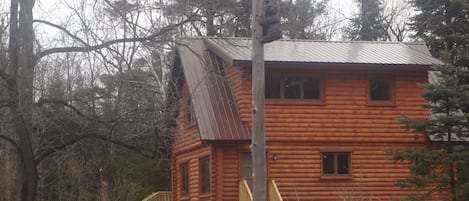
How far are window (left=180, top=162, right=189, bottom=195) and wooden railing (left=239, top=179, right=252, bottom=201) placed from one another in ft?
16.7

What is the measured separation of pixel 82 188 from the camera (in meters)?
31.2

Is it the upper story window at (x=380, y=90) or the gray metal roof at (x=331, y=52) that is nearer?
the gray metal roof at (x=331, y=52)

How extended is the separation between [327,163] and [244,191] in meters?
3.50

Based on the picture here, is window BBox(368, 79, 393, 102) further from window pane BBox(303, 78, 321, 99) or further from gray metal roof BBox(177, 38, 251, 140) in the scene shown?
gray metal roof BBox(177, 38, 251, 140)

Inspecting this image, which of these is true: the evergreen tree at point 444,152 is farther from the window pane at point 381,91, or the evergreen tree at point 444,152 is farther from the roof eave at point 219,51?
the roof eave at point 219,51

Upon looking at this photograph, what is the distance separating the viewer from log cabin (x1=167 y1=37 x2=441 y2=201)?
967 inches

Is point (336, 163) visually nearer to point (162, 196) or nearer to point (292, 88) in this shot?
point (292, 88)

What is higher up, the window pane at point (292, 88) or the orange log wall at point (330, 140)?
the window pane at point (292, 88)

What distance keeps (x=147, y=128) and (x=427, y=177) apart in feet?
23.8

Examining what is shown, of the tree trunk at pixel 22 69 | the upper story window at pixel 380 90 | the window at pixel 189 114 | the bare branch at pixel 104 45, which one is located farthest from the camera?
the window at pixel 189 114

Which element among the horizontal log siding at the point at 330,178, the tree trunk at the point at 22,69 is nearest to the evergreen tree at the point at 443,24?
the horizontal log siding at the point at 330,178

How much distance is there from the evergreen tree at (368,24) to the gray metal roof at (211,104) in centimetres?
2239

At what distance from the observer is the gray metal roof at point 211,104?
79.6 ft

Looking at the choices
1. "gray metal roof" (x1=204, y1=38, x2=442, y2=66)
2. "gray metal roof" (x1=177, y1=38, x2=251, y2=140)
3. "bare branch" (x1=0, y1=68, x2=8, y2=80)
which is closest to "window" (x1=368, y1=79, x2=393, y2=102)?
"gray metal roof" (x1=204, y1=38, x2=442, y2=66)
